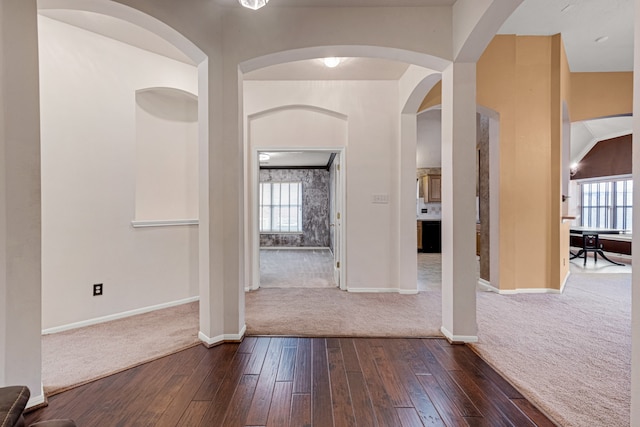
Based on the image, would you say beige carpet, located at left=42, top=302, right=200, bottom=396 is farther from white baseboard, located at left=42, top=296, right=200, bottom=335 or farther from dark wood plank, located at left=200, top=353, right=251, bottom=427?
dark wood plank, located at left=200, top=353, right=251, bottom=427

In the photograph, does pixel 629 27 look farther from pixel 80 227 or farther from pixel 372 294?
pixel 80 227

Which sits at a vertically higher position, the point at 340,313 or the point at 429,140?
the point at 429,140

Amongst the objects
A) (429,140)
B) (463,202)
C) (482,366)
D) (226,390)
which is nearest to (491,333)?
(482,366)

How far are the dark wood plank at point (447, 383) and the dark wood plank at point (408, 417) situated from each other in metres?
0.26

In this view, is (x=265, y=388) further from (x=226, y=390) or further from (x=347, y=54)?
(x=347, y=54)

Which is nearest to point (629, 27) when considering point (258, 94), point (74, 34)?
point (258, 94)

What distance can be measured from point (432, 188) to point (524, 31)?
14.6 feet

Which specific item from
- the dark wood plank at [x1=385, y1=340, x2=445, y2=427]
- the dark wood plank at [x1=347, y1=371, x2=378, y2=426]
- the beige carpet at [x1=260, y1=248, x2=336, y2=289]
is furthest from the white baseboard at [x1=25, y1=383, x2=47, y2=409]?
the beige carpet at [x1=260, y1=248, x2=336, y2=289]

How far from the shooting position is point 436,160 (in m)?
7.91

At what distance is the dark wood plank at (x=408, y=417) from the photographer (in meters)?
1.57

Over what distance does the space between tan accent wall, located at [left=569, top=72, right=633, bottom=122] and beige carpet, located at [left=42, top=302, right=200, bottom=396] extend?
6376mm

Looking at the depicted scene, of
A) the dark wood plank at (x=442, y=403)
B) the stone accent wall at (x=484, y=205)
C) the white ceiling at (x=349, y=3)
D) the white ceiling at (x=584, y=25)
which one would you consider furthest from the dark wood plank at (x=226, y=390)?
the white ceiling at (x=584, y=25)

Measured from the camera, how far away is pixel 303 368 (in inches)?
82.8

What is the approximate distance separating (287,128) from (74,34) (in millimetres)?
2365
